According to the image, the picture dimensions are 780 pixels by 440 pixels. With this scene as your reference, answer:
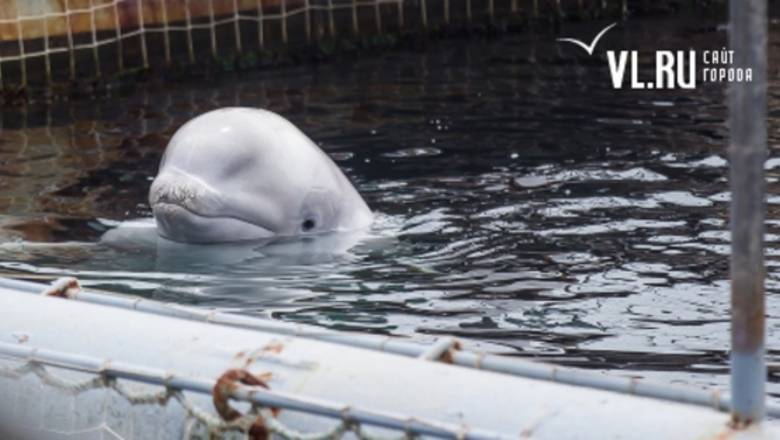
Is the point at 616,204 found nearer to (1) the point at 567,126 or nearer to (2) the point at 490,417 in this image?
(1) the point at 567,126

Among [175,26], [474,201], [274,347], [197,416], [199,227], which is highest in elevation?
[175,26]

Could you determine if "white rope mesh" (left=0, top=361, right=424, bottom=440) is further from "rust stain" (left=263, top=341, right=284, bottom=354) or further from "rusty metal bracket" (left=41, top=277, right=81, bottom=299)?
"rusty metal bracket" (left=41, top=277, right=81, bottom=299)

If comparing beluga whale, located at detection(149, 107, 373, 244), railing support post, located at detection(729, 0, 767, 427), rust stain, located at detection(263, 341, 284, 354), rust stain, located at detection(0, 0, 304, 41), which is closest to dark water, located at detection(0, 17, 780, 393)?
beluga whale, located at detection(149, 107, 373, 244)

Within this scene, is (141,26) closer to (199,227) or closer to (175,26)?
(175,26)

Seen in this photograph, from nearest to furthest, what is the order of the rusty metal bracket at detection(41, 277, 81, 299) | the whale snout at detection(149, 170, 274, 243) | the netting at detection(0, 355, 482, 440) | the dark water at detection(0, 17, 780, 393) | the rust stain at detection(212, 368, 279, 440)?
the netting at detection(0, 355, 482, 440) < the rust stain at detection(212, 368, 279, 440) < the rusty metal bracket at detection(41, 277, 81, 299) < the dark water at detection(0, 17, 780, 393) < the whale snout at detection(149, 170, 274, 243)

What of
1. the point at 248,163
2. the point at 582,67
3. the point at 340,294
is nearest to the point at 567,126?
the point at 582,67

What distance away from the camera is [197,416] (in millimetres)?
3861

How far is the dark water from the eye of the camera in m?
6.56

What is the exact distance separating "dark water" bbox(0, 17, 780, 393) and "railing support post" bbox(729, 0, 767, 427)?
259 cm

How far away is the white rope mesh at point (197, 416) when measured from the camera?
11.8 feet

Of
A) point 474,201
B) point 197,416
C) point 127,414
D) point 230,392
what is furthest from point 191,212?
point 230,392

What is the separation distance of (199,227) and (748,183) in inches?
195

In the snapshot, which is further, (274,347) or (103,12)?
(103,12)

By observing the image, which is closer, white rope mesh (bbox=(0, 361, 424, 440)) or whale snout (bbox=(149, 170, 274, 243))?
white rope mesh (bbox=(0, 361, 424, 440))
